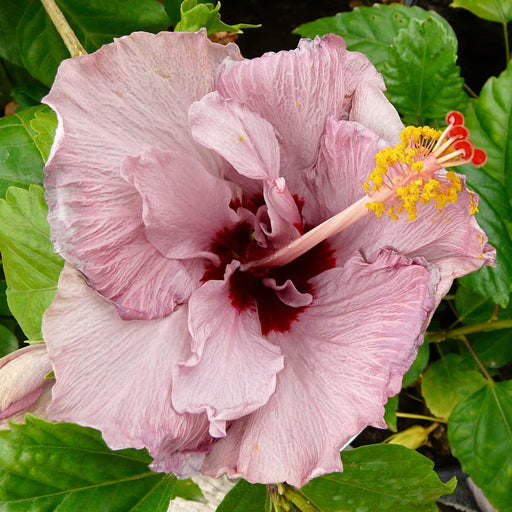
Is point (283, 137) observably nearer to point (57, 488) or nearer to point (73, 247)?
point (73, 247)

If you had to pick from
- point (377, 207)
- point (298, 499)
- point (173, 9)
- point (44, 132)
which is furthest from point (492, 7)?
point (298, 499)

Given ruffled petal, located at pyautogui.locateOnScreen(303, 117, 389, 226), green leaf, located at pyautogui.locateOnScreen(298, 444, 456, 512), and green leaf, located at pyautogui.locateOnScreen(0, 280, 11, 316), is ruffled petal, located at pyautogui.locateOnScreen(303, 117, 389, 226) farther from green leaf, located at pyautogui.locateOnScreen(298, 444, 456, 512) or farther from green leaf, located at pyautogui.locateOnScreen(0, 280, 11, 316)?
green leaf, located at pyautogui.locateOnScreen(0, 280, 11, 316)

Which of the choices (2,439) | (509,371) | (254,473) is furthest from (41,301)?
(509,371)

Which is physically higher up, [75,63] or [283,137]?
[75,63]

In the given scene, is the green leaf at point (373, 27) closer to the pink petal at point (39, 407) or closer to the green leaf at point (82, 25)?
the green leaf at point (82, 25)

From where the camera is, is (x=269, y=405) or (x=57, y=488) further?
(x=57, y=488)

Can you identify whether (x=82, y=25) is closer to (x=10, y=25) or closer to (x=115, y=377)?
(x=10, y=25)
